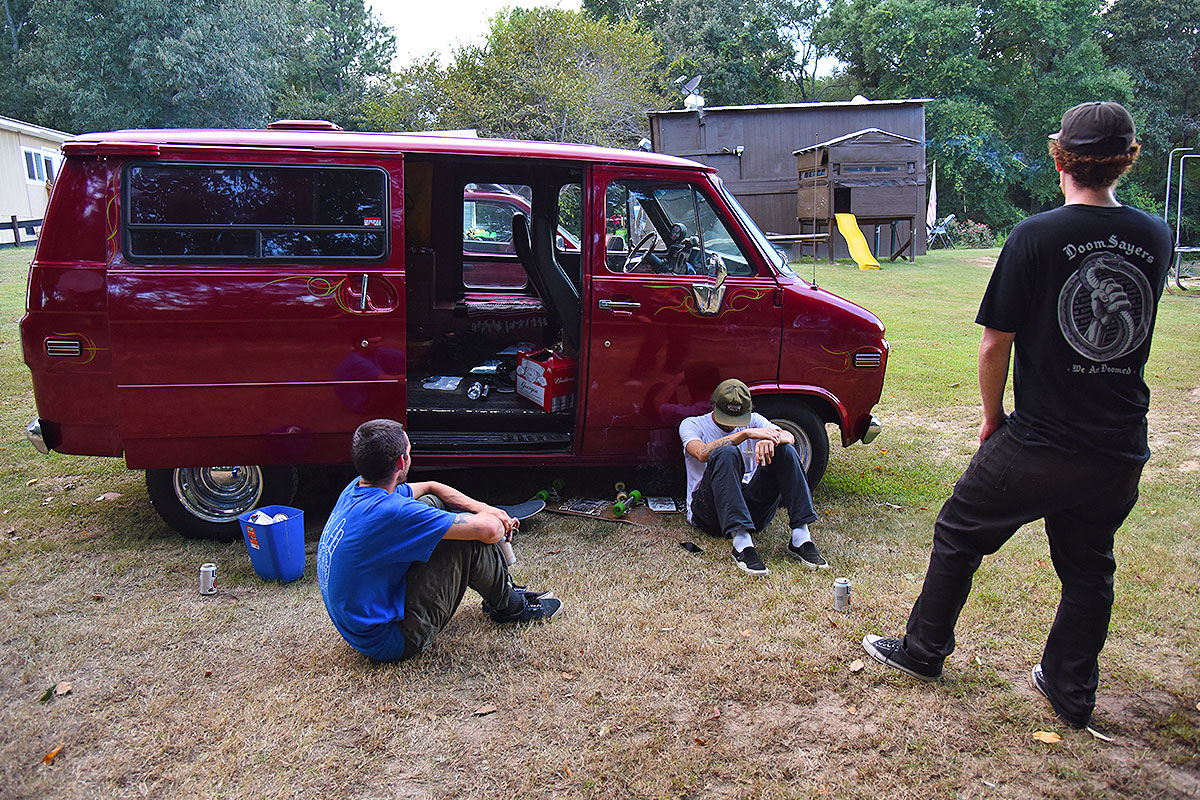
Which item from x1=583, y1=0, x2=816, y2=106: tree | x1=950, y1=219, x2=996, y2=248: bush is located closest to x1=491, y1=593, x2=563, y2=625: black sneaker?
x1=950, y1=219, x2=996, y2=248: bush

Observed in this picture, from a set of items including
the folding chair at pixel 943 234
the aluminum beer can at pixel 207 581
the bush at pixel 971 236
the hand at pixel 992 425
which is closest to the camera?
the hand at pixel 992 425

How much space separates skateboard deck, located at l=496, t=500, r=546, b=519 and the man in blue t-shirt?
1.32 meters

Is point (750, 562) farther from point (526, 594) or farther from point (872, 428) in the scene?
point (872, 428)

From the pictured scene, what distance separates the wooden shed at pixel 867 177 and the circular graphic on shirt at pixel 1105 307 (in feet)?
51.8

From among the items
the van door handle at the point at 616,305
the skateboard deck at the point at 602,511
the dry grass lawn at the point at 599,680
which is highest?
the van door handle at the point at 616,305

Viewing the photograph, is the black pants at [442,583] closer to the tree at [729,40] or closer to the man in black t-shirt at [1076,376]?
the man in black t-shirt at [1076,376]

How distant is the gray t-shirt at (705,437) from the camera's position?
503 cm

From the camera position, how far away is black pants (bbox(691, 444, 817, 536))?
15.5ft

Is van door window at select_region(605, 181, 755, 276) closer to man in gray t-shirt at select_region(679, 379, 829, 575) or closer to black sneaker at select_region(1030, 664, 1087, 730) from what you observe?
man in gray t-shirt at select_region(679, 379, 829, 575)

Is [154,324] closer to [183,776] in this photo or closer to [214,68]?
[183,776]

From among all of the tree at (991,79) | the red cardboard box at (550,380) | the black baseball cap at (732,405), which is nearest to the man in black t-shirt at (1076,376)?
the black baseball cap at (732,405)

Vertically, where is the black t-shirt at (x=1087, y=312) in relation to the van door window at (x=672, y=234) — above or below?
below

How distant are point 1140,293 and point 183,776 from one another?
3.66 m

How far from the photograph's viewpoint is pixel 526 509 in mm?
5168
